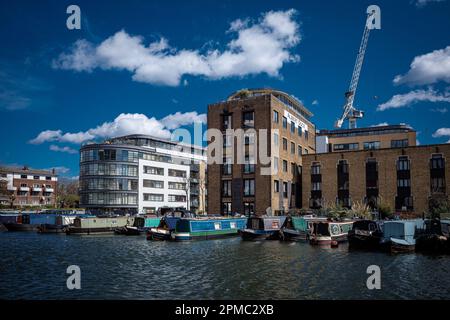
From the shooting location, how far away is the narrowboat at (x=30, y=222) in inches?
2425

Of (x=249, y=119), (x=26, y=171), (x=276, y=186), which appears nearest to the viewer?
(x=276, y=186)

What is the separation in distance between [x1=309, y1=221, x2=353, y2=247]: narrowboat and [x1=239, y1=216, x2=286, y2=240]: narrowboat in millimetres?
5851

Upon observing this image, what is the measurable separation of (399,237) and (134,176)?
226 ft

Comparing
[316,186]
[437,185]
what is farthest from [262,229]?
[437,185]

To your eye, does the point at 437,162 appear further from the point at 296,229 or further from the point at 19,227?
the point at 19,227

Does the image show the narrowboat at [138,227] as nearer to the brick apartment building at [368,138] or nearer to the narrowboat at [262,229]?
the narrowboat at [262,229]

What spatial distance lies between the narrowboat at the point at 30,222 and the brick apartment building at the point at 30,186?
53.1 m

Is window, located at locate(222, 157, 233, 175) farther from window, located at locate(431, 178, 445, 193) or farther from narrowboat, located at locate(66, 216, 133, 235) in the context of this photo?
window, located at locate(431, 178, 445, 193)

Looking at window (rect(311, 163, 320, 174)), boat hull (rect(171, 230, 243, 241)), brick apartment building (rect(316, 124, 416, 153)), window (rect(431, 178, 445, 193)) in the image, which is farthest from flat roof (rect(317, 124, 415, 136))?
boat hull (rect(171, 230, 243, 241))

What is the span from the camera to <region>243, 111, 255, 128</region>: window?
2665 inches

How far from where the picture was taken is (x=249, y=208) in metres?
67.1

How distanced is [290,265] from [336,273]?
3.85 m

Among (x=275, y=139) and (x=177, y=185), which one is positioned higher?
(x=275, y=139)

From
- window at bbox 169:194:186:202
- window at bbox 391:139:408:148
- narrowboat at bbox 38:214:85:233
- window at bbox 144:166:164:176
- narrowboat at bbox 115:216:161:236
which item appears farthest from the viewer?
window at bbox 169:194:186:202
